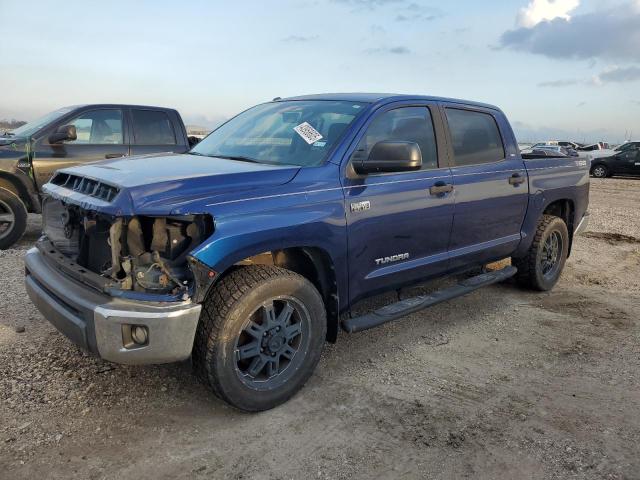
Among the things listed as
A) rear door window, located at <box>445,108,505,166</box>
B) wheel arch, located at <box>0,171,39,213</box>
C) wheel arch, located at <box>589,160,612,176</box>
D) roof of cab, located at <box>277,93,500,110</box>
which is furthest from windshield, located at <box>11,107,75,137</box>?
wheel arch, located at <box>589,160,612,176</box>

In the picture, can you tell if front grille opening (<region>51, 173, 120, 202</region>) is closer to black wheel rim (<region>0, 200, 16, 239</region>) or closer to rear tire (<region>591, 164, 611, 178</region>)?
black wheel rim (<region>0, 200, 16, 239</region>)

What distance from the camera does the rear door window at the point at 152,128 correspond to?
7625mm

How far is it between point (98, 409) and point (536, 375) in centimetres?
289

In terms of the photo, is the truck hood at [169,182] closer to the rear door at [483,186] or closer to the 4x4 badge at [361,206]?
the 4x4 badge at [361,206]

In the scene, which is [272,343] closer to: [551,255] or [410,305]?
[410,305]

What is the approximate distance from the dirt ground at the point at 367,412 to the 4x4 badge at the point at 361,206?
1143 millimetres

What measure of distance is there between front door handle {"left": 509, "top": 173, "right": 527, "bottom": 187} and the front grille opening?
3525 mm

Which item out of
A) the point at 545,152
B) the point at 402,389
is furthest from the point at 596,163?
the point at 402,389

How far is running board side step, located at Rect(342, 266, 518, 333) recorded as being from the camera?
3.70 meters

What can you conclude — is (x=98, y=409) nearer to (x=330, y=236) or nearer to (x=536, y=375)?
(x=330, y=236)

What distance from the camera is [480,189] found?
15.0ft

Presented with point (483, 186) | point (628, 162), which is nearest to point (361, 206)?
point (483, 186)

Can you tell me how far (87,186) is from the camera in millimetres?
3172

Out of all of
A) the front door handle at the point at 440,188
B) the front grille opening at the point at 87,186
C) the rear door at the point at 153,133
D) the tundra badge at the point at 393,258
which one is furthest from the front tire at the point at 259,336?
the rear door at the point at 153,133
